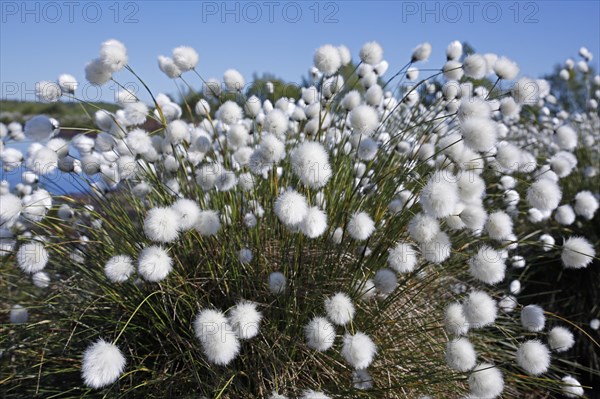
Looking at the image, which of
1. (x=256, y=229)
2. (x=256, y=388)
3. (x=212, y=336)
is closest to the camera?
(x=212, y=336)

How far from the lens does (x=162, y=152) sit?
8.66 feet

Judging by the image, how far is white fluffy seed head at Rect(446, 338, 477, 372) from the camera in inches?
66.3

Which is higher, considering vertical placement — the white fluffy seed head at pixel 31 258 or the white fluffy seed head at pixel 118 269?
the white fluffy seed head at pixel 118 269

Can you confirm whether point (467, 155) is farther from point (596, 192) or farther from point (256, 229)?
point (596, 192)

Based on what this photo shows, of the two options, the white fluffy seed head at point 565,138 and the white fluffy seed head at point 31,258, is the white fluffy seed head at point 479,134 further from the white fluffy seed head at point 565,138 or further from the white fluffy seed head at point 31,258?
the white fluffy seed head at point 31,258

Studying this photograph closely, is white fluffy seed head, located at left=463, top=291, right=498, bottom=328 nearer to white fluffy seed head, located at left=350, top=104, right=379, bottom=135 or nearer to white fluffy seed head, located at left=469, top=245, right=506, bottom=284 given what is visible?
white fluffy seed head, located at left=469, top=245, right=506, bottom=284

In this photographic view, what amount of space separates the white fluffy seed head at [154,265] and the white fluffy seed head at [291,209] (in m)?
0.39

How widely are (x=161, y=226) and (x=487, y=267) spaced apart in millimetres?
1100

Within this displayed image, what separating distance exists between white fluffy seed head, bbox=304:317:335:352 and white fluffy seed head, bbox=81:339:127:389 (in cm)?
59

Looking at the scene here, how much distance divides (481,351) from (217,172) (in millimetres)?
1490

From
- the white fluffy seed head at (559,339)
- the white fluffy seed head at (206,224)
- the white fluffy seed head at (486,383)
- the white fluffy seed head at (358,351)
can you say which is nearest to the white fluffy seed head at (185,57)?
the white fluffy seed head at (206,224)

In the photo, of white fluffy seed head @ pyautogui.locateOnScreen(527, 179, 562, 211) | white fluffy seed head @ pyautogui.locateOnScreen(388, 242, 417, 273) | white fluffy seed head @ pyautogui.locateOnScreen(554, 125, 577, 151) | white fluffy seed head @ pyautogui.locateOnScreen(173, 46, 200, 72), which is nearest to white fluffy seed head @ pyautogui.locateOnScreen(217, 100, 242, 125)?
white fluffy seed head @ pyautogui.locateOnScreen(173, 46, 200, 72)

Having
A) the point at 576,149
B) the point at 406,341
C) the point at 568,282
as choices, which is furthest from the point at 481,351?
the point at 576,149

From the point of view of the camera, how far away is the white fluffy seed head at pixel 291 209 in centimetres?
166
